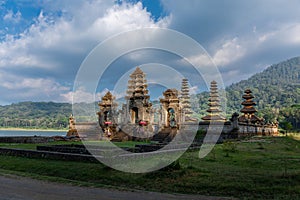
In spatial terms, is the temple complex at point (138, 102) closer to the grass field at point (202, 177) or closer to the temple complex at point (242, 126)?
the temple complex at point (242, 126)

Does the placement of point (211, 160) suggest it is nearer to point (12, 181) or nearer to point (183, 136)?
point (12, 181)

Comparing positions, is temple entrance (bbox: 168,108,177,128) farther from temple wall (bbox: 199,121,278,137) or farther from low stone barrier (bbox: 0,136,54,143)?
low stone barrier (bbox: 0,136,54,143)

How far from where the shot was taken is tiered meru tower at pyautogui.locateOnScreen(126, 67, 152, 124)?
46312mm

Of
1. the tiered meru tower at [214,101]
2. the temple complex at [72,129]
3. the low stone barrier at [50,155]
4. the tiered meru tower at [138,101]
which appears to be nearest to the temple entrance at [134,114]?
the tiered meru tower at [138,101]

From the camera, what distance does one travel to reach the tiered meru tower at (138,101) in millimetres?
46312

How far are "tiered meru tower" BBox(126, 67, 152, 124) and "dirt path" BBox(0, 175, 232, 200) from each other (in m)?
34.9

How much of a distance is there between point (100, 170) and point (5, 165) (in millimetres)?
6466

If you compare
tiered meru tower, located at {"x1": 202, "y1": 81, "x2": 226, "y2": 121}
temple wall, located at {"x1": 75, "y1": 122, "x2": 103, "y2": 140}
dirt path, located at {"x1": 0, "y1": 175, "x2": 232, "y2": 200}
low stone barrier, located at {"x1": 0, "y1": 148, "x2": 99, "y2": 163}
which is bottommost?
dirt path, located at {"x1": 0, "y1": 175, "x2": 232, "y2": 200}

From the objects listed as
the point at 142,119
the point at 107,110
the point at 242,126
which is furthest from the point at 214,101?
the point at 242,126

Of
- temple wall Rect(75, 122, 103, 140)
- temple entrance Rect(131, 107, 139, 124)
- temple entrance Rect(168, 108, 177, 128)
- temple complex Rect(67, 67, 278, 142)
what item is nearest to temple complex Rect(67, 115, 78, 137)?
temple complex Rect(67, 67, 278, 142)

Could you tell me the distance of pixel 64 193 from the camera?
9.08 meters

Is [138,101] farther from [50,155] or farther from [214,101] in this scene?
[50,155]

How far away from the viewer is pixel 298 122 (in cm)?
8581

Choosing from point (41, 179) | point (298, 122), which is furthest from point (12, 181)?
point (298, 122)
